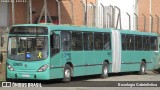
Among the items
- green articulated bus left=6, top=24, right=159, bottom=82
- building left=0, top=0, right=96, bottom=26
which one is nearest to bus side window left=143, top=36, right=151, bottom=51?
green articulated bus left=6, top=24, right=159, bottom=82

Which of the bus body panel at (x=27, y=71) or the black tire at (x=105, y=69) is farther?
the black tire at (x=105, y=69)

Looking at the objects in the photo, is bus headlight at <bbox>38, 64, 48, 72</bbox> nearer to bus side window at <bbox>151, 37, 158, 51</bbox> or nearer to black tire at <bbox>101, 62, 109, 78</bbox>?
black tire at <bbox>101, 62, 109, 78</bbox>

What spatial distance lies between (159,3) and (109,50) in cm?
2311

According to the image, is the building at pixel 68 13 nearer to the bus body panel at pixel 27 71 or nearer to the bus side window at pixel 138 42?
the bus side window at pixel 138 42

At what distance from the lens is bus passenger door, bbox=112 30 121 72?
26.8 metres

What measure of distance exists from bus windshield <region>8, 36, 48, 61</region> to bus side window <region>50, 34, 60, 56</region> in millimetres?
303

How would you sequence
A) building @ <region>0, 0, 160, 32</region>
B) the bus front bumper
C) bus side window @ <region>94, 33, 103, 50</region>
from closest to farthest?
1. the bus front bumper
2. bus side window @ <region>94, 33, 103, 50</region>
3. building @ <region>0, 0, 160, 32</region>

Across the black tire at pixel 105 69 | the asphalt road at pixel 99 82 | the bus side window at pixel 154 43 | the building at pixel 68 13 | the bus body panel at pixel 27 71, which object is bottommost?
the asphalt road at pixel 99 82

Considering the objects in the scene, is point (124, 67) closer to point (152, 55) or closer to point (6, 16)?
point (152, 55)

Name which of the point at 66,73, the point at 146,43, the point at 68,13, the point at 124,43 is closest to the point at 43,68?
the point at 66,73

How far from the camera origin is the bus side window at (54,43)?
20.7 metres

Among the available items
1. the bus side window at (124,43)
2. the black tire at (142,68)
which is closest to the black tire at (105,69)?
the bus side window at (124,43)

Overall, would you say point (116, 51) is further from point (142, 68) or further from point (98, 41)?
point (142, 68)

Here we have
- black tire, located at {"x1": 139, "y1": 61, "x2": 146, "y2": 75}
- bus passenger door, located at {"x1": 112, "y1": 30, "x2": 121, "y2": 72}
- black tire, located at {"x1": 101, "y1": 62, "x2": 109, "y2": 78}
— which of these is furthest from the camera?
black tire, located at {"x1": 139, "y1": 61, "x2": 146, "y2": 75}
